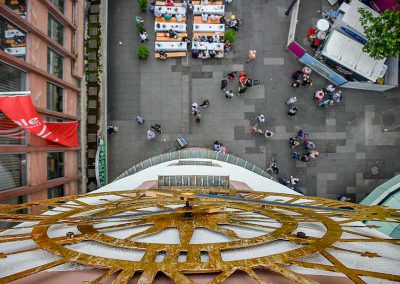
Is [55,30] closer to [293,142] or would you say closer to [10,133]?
[10,133]

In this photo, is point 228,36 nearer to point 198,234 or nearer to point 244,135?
point 244,135

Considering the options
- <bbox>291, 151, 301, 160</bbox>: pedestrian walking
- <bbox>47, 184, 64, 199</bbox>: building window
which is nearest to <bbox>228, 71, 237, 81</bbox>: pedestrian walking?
<bbox>291, 151, 301, 160</bbox>: pedestrian walking

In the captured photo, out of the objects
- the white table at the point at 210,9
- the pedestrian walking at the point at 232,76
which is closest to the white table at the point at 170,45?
the white table at the point at 210,9

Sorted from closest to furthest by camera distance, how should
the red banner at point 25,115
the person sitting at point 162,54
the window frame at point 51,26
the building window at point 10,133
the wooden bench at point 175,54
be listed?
1. the red banner at point 25,115
2. the building window at point 10,133
3. the window frame at point 51,26
4. the person sitting at point 162,54
5. the wooden bench at point 175,54

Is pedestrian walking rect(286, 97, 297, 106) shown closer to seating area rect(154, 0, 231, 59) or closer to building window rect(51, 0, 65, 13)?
seating area rect(154, 0, 231, 59)

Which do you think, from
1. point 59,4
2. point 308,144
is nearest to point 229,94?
point 308,144

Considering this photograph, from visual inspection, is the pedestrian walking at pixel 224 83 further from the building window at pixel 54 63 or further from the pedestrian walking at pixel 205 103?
the building window at pixel 54 63
